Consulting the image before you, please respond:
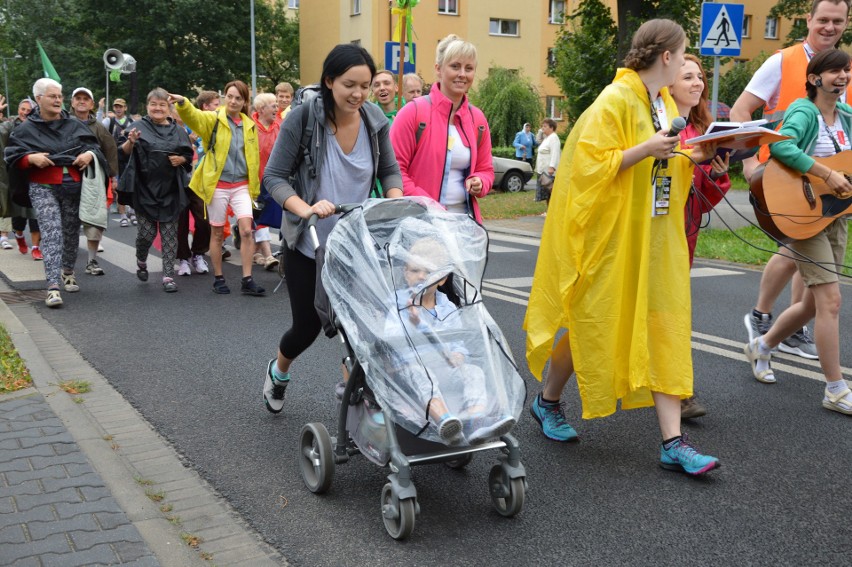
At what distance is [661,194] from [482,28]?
43364 mm

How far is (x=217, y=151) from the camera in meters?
9.17

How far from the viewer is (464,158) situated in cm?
557

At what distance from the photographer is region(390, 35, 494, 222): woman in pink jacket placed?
5426mm

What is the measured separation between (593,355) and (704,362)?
2346 millimetres

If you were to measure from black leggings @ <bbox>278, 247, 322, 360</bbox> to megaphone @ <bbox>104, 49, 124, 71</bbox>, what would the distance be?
13956 mm

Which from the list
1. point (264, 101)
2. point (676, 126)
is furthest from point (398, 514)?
point (264, 101)

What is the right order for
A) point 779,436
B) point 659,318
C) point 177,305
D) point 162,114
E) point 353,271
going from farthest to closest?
1. point 162,114
2. point 177,305
3. point 779,436
4. point 659,318
5. point 353,271

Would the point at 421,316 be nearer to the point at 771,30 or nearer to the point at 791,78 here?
the point at 791,78

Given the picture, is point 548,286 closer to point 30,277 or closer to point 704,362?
point 704,362

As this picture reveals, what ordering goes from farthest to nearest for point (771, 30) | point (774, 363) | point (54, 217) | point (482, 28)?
point (771, 30) → point (482, 28) → point (54, 217) → point (774, 363)

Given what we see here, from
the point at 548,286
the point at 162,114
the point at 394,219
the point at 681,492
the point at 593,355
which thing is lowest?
the point at 681,492

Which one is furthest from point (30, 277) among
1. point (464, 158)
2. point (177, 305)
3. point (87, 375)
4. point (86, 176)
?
point (464, 158)

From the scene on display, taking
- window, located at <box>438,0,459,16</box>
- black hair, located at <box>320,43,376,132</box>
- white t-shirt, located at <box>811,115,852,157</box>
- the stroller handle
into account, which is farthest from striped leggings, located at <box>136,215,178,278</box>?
window, located at <box>438,0,459,16</box>

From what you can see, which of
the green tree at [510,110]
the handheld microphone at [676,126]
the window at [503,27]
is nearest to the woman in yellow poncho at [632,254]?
the handheld microphone at [676,126]
